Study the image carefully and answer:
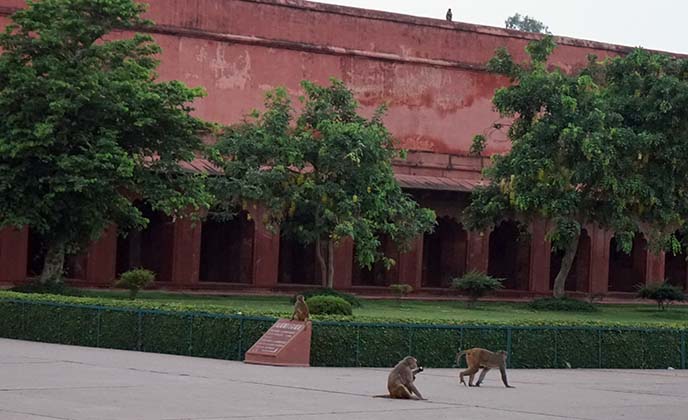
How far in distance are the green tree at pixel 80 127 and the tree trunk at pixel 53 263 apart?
2 cm

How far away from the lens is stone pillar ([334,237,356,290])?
41.3 metres

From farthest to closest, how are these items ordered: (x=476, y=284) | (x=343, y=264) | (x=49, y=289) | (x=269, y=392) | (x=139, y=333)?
1. (x=343, y=264)
2. (x=476, y=284)
3. (x=49, y=289)
4. (x=139, y=333)
5. (x=269, y=392)

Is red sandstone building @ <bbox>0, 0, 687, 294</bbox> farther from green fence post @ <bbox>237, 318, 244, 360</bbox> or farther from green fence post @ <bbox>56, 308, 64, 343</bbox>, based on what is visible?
green fence post @ <bbox>237, 318, 244, 360</bbox>

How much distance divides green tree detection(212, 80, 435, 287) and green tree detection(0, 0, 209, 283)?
2.17m

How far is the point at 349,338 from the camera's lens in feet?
70.4

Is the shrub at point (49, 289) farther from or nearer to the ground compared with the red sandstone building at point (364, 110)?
nearer to the ground

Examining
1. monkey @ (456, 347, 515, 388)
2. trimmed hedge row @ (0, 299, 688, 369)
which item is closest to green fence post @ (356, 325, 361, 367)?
trimmed hedge row @ (0, 299, 688, 369)

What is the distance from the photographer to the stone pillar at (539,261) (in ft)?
149

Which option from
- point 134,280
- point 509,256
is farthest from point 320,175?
point 509,256

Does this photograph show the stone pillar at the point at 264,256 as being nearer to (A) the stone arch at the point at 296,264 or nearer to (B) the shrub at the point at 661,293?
(A) the stone arch at the point at 296,264

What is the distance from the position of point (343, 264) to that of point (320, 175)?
19.0 feet

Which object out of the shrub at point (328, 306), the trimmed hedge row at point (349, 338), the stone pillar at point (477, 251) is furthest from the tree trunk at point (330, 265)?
the trimmed hedge row at point (349, 338)

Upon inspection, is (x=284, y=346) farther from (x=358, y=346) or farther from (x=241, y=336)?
(x=358, y=346)

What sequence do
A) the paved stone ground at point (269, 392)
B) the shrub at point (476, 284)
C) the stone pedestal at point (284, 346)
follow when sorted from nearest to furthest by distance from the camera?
the paved stone ground at point (269, 392) < the stone pedestal at point (284, 346) < the shrub at point (476, 284)
